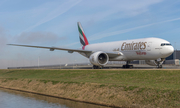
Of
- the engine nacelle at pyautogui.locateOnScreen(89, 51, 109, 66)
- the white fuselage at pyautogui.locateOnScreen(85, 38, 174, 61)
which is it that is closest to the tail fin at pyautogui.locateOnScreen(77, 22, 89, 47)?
the white fuselage at pyautogui.locateOnScreen(85, 38, 174, 61)

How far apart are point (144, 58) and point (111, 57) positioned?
6107 mm

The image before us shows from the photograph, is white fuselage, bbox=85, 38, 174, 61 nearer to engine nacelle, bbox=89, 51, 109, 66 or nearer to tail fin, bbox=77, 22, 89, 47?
engine nacelle, bbox=89, 51, 109, 66

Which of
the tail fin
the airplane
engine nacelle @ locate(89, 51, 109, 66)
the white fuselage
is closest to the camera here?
the white fuselage

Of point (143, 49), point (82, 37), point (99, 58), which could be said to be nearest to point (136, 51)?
point (143, 49)

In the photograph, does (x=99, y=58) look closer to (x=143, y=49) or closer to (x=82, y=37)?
(x=143, y=49)

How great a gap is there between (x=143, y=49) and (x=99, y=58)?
7241 millimetres

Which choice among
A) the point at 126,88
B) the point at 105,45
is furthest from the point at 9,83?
the point at 126,88

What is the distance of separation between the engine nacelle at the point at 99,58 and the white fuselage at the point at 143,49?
2.18m

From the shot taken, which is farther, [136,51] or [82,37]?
[82,37]

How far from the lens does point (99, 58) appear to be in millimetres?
33188

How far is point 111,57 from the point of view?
113ft

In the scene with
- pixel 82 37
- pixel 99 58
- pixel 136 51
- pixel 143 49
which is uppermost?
pixel 82 37

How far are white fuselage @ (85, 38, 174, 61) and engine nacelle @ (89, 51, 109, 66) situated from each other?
85.9 inches

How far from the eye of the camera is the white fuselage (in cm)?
2756
